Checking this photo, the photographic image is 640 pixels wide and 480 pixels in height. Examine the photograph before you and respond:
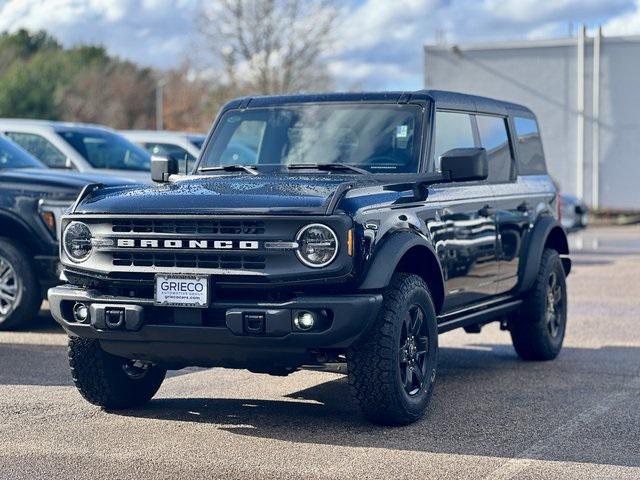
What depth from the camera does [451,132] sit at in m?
8.45

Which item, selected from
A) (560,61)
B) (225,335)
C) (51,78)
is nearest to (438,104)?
Answer: (225,335)

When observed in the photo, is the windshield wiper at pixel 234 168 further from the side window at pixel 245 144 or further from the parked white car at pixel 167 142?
the parked white car at pixel 167 142

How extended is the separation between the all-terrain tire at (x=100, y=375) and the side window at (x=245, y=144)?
5.29 feet

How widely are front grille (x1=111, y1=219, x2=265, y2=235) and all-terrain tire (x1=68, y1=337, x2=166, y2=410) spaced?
768 mm

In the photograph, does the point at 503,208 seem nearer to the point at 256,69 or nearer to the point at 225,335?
the point at 225,335

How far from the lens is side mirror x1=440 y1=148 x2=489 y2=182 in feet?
24.9

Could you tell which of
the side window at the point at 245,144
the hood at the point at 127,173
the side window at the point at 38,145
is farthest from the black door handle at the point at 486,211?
the side window at the point at 38,145

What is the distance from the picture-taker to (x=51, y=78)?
63.5m

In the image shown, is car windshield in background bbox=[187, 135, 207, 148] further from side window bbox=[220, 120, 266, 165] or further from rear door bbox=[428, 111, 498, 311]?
rear door bbox=[428, 111, 498, 311]

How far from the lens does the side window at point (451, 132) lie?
8172 mm

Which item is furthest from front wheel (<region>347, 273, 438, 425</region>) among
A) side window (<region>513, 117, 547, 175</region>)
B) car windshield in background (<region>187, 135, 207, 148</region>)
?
car windshield in background (<region>187, 135, 207, 148</region>)

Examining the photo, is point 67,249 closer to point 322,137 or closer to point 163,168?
point 163,168

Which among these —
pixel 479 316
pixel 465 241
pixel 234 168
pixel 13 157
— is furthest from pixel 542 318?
pixel 13 157

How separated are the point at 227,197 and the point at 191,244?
0.32m
